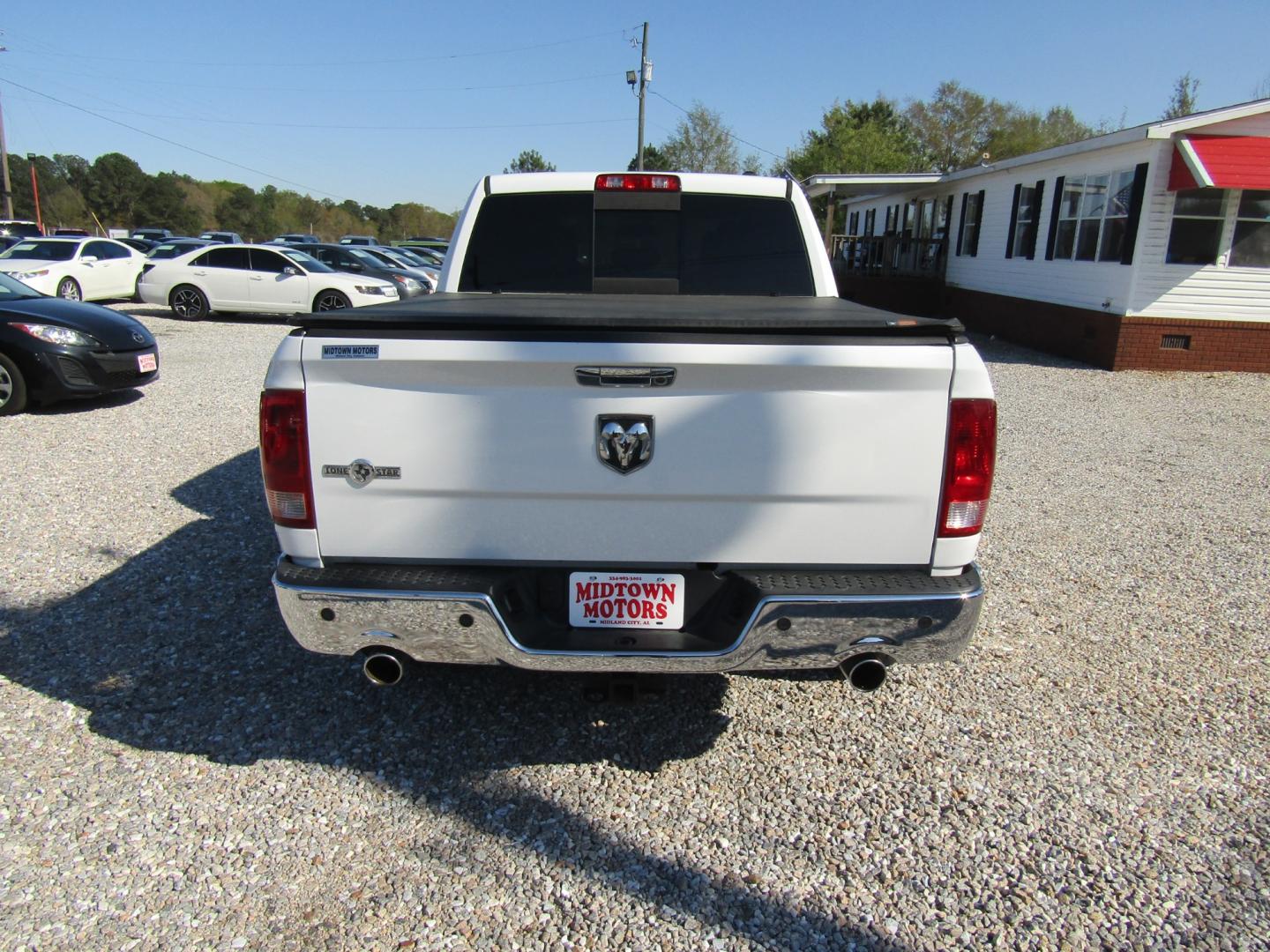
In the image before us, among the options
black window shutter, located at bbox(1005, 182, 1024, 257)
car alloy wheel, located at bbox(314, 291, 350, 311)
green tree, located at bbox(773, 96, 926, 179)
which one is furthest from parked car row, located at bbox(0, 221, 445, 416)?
green tree, located at bbox(773, 96, 926, 179)

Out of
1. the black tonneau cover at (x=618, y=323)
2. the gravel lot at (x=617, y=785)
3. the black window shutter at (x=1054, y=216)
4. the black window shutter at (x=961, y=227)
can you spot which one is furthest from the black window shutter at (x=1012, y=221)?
the black tonneau cover at (x=618, y=323)

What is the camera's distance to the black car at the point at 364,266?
63.6 ft

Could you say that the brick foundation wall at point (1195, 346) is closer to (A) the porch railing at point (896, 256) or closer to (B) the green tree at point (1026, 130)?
(A) the porch railing at point (896, 256)

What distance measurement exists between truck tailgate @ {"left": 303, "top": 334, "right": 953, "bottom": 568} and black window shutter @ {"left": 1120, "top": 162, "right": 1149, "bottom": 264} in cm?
1298

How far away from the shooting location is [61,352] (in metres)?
8.36

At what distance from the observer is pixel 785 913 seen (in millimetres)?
2434

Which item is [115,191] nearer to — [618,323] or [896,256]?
[896,256]

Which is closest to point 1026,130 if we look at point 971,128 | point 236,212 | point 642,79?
point 971,128

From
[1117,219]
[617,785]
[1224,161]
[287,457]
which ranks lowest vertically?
[617,785]

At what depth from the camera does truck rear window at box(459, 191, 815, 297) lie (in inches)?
172

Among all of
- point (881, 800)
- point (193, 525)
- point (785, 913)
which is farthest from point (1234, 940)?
point (193, 525)

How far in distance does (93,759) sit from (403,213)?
9089 centimetres

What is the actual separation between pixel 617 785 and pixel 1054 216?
1623 centimetres

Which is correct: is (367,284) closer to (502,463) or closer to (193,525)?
(193,525)
